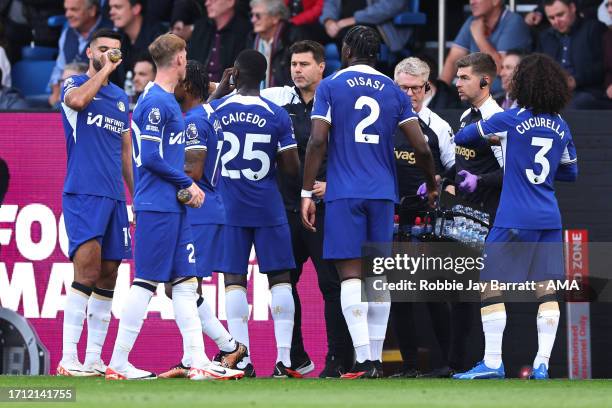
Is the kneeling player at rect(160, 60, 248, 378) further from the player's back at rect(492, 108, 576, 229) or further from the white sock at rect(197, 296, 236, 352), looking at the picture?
the player's back at rect(492, 108, 576, 229)

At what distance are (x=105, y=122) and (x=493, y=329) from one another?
3013mm

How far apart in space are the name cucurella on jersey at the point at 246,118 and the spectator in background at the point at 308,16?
3.68 metres

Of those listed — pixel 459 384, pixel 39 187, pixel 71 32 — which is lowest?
pixel 459 384

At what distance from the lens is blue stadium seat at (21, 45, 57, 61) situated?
14.8m

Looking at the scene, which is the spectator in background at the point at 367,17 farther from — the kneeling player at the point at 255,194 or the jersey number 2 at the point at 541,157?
the jersey number 2 at the point at 541,157

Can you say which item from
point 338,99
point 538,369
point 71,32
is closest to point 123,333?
point 338,99

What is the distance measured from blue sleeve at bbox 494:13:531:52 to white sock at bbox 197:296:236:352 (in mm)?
4806

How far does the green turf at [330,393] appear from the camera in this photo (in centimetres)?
726

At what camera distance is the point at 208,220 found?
9.70 metres

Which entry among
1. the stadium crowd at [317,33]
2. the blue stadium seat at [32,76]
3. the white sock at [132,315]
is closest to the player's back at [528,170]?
the stadium crowd at [317,33]

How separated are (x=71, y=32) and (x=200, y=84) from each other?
5186 millimetres

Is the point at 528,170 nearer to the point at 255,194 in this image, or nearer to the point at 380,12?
the point at 255,194

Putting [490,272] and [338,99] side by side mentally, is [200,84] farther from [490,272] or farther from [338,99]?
[490,272]

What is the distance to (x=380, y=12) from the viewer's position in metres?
13.3
